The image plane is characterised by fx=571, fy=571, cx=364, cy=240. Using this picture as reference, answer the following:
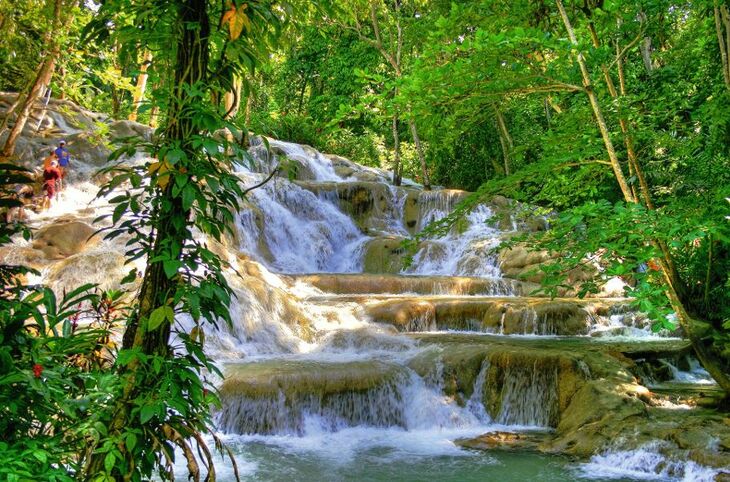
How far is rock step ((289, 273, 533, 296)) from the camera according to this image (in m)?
12.9

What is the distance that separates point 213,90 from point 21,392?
1278mm

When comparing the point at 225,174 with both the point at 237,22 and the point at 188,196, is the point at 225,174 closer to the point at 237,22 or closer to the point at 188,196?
the point at 188,196

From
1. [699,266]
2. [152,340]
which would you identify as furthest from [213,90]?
[699,266]

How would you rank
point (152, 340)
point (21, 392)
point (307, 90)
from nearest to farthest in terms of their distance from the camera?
point (21, 392) → point (152, 340) → point (307, 90)

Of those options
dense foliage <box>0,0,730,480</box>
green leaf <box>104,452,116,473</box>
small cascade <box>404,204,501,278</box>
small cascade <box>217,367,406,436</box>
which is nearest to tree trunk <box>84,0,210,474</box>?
dense foliage <box>0,0,730,480</box>

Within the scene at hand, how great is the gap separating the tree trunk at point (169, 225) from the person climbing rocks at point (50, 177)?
13216mm

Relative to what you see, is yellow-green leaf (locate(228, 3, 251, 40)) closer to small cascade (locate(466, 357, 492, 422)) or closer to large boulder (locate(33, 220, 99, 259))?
small cascade (locate(466, 357, 492, 422))

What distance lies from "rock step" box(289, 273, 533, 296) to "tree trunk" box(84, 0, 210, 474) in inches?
420

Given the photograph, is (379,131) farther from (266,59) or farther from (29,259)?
(266,59)

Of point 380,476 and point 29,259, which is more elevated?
point 29,259

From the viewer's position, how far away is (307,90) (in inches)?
1368

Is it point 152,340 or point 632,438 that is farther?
point 632,438

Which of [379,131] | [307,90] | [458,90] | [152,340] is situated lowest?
[152,340]

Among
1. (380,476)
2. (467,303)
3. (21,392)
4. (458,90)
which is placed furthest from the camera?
(467,303)
